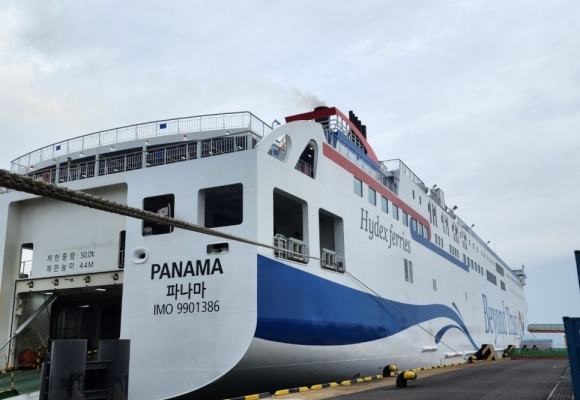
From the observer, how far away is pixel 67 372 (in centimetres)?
639

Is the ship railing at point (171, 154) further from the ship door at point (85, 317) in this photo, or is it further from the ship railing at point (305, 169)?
the ship door at point (85, 317)

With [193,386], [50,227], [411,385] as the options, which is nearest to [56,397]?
[193,386]

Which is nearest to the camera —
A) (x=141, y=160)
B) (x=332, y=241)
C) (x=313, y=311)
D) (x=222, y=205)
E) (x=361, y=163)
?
(x=313, y=311)

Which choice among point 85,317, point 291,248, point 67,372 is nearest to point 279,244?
point 291,248

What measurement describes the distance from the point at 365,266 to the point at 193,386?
656 centimetres

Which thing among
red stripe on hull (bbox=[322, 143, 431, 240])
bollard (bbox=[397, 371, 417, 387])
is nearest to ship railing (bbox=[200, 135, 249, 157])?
red stripe on hull (bbox=[322, 143, 431, 240])

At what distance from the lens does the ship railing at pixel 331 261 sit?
41.8ft

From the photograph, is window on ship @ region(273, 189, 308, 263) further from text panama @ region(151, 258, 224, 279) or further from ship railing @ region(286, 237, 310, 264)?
text panama @ region(151, 258, 224, 279)

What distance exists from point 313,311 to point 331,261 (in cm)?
198

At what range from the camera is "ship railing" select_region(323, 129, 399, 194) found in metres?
15.1

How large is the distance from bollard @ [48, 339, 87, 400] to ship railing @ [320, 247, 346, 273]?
267 inches

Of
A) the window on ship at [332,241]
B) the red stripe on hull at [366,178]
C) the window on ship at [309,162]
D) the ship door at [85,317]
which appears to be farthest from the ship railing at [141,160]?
the ship door at [85,317]

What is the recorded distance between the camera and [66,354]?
21.2 ft

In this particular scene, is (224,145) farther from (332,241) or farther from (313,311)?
(313,311)
